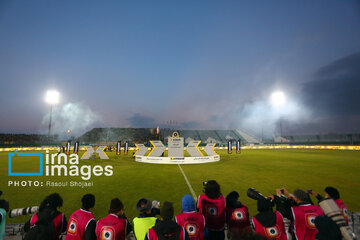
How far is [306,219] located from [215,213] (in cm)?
176

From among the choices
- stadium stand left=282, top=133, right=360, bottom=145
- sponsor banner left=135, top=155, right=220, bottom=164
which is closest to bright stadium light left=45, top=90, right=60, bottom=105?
sponsor banner left=135, top=155, right=220, bottom=164

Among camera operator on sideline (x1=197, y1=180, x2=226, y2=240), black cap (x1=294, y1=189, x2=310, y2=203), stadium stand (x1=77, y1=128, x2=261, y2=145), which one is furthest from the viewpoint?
stadium stand (x1=77, y1=128, x2=261, y2=145)

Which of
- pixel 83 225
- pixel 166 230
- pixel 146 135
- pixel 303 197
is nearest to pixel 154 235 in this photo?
pixel 166 230

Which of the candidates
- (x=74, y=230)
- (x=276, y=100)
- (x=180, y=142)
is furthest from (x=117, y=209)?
(x=276, y=100)

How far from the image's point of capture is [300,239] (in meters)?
3.63

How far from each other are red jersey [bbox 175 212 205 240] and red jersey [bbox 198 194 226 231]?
0.66 m

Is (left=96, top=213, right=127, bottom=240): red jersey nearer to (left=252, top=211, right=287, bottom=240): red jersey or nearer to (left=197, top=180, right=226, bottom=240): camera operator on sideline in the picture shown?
(left=197, top=180, right=226, bottom=240): camera operator on sideline

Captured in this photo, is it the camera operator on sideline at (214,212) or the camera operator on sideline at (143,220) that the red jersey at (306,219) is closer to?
the camera operator on sideline at (214,212)

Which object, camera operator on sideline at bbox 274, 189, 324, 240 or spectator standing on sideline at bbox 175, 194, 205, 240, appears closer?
spectator standing on sideline at bbox 175, 194, 205, 240

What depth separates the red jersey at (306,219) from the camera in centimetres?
350

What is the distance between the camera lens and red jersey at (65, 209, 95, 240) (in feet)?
10.8

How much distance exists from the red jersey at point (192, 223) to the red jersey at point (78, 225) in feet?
5.62

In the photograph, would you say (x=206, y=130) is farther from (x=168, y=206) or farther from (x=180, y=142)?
(x=168, y=206)

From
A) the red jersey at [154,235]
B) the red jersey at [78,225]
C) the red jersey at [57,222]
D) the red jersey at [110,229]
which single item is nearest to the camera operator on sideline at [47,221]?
the red jersey at [57,222]
